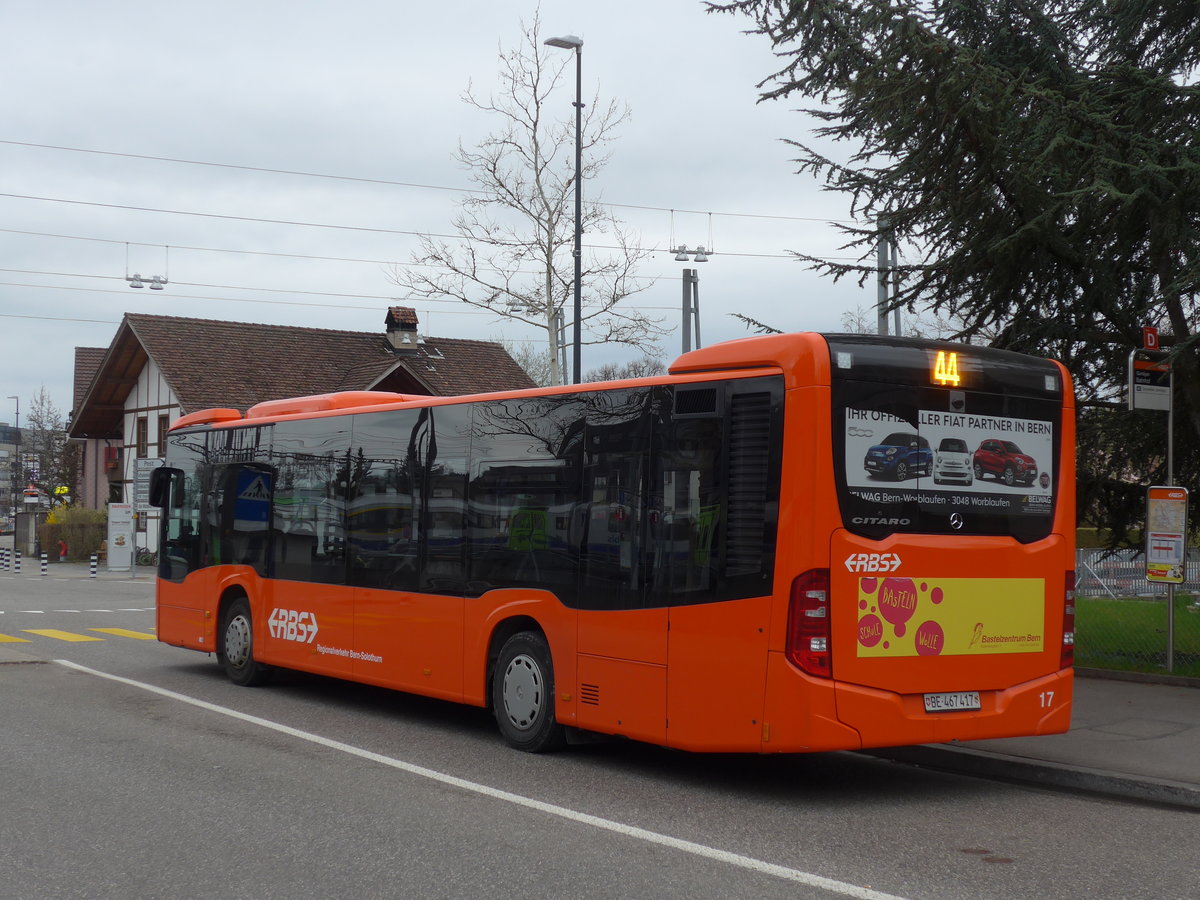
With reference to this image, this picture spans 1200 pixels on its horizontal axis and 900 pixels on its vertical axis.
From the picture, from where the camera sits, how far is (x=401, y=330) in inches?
2110

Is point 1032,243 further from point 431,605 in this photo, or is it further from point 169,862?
point 169,862

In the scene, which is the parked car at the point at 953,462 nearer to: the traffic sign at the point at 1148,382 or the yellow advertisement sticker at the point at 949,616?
the yellow advertisement sticker at the point at 949,616

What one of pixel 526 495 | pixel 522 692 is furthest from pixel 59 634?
pixel 526 495

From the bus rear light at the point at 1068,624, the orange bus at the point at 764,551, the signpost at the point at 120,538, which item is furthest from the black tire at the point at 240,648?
the signpost at the point at 120,538

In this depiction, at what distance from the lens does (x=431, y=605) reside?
10.8 m

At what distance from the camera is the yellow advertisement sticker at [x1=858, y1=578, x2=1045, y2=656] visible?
26.1 feet

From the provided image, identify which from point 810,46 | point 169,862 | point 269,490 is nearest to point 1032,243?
point 810,46

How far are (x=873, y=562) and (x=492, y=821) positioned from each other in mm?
Result: 2605

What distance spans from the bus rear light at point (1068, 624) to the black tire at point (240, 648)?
7.91 meters

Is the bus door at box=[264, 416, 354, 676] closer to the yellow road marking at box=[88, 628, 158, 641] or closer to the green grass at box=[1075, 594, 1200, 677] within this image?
the yellow road marking at box=[88, 628, 158, 641]

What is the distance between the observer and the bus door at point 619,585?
340 inches

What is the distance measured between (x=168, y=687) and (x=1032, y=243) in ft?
30.0

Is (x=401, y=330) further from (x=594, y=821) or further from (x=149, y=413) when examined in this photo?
(x=594, y=821)

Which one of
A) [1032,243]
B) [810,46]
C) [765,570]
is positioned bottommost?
[765,570]
